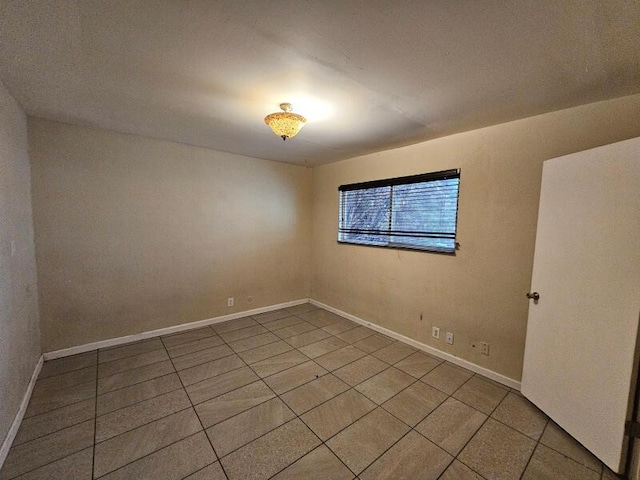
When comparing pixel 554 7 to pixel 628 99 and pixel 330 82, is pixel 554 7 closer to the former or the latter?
pixel 330 82

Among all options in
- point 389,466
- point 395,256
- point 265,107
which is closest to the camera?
point 389,466

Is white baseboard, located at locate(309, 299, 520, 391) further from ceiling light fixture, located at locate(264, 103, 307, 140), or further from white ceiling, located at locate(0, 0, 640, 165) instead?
ceiling light fixture, located at locate(264, 103, 307, 140)

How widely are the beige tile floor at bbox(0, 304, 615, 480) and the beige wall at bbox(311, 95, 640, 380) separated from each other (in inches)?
16.0

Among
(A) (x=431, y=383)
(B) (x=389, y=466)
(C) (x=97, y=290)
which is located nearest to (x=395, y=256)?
(A) (x=431, y=383)

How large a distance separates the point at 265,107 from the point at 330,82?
25.1 inches

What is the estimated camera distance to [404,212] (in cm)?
305

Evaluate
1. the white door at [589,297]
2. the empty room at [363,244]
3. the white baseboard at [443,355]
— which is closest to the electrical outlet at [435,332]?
the empty room at [363,244]

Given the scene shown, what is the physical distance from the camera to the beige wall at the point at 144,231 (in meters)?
2.45

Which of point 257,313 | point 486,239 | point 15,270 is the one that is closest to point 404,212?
point 486,239

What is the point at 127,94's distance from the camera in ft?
6.05

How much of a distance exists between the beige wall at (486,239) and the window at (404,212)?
0.10 meters

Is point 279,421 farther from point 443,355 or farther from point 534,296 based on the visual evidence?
point 534,296

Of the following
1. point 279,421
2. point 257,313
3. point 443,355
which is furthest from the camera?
point 257,313

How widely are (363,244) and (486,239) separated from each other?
149 cm
